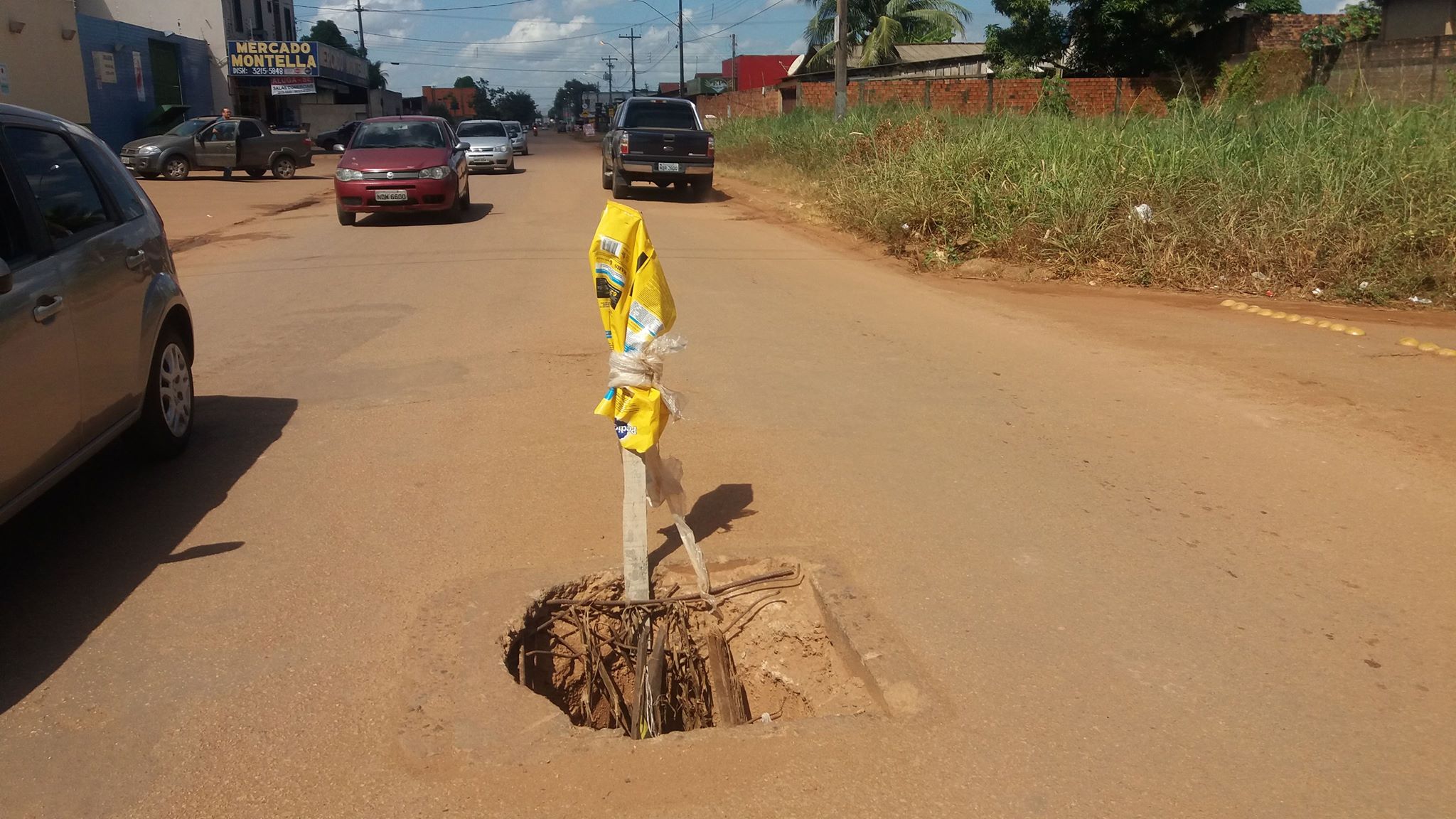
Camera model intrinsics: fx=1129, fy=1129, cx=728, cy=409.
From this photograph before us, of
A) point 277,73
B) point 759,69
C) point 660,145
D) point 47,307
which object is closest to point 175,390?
point 47,307

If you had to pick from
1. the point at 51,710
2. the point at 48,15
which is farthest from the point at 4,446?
the point at 48,15

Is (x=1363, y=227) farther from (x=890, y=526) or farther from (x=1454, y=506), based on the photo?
→ (x=890, y=526)

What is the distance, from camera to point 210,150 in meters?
26.6

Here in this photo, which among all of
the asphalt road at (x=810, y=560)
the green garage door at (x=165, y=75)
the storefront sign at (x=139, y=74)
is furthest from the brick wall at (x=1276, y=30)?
the green garage door at (x=165, y=75)

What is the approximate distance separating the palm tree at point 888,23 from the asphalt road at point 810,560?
130 feet

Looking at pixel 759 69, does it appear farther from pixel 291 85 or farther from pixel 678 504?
pixel 678 504

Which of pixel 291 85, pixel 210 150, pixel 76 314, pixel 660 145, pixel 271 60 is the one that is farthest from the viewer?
pixel 291 85

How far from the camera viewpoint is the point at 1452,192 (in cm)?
992

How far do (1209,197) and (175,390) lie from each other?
9.45m

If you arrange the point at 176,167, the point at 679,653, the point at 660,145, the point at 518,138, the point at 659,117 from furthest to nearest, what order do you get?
the point at 518,138
the point at 176,167
the point at 659,117
the point at 660,145
the point at 679,653

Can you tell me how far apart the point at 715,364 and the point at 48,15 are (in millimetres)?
28130

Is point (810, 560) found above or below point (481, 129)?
below

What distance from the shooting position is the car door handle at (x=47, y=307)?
4.16 metres

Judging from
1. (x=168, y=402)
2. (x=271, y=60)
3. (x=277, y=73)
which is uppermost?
(x=271, y=60)
